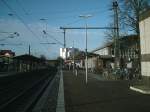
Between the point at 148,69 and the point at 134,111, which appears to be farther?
the point at 148,69

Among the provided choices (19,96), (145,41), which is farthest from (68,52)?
(19,96)

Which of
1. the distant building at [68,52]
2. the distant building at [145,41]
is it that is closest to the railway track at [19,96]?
the distant building at [145,41]

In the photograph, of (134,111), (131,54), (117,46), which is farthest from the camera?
(131,54)

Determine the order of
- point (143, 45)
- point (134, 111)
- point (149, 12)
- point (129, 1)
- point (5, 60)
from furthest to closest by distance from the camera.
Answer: point (5, 60), point (129, 1), point (143, 45), point (149, 12), point (134, 111)

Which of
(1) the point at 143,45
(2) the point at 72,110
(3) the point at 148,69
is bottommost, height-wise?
(2) the point at 72,110

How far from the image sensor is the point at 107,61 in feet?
282

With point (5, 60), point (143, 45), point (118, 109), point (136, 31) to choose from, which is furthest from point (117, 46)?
point (5, 60)

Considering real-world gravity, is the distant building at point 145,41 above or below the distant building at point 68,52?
below

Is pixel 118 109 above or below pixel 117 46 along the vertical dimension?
below

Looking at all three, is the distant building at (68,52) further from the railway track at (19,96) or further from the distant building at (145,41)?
the distant building at (145,41)

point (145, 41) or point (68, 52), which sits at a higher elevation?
point (68, 52)

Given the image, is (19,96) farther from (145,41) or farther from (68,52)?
(68,52)

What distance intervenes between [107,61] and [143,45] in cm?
5339

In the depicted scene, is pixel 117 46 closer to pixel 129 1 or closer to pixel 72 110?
pixel 129 1
